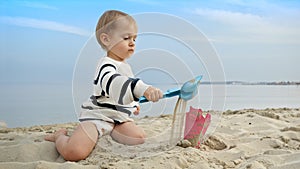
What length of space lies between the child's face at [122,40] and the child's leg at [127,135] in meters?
0.41

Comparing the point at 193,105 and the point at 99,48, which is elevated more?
the point at 99,48

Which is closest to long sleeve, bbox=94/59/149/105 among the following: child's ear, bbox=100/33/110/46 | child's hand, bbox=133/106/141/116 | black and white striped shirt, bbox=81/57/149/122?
black and white striped shirt, bbox=81/57/149/122

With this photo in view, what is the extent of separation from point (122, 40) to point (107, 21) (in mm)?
158

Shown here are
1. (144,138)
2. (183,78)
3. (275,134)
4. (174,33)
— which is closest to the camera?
(174,33)

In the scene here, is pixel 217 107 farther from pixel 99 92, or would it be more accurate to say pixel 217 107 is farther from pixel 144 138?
pixel 99 92

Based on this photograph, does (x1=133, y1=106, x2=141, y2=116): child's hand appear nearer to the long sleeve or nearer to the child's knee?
the long sleeve

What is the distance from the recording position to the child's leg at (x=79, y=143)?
78.2 inches

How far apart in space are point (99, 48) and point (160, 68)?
14.5 inches

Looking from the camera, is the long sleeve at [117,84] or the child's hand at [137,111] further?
the child's hand at [137,111]

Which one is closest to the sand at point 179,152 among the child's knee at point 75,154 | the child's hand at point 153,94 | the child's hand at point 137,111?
the child's knee at point 75,154

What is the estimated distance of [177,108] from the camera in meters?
1.97

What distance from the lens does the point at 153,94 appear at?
1.77 meters

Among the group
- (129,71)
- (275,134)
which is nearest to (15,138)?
(129,71)

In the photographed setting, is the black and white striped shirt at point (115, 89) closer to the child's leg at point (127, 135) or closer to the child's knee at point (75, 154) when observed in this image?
the child's leg at point (127, 135)
